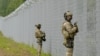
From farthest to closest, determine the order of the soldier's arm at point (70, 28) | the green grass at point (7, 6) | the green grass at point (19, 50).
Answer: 1. the green grass at point (7, 6)
2. the green grass at point (19, 50)
3. the soldier's arm at point (70, 28)

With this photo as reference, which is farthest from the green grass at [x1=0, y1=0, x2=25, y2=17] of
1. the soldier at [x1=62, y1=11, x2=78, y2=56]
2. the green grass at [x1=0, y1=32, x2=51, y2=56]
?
the soldier at [x1=62, y1=11, x2=78, y2=56]

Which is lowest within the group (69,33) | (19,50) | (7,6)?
(19,50)

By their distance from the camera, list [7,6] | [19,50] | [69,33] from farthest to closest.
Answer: [7,6] → [19,50] → [69,33]

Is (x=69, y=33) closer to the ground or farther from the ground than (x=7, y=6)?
closer to the ground

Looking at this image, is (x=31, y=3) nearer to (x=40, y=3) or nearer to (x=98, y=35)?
(x=40, y=3)

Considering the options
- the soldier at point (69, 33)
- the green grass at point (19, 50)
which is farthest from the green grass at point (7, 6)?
the soldier at point (69, 33)

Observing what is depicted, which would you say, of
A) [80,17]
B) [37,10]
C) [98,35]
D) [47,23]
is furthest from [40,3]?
[98,35]

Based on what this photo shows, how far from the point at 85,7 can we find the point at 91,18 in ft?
2.17

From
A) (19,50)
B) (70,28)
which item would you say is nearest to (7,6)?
(19,50)

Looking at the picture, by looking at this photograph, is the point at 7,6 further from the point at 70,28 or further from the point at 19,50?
the point at 70,28

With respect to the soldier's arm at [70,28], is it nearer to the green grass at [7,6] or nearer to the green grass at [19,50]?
the green grass at [19,50]

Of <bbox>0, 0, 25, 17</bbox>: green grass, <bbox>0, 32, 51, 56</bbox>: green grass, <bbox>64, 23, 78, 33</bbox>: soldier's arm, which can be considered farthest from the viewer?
<bbox>0, 0, 25, 17</bbox>: green grass

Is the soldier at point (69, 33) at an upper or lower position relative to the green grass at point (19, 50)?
upper

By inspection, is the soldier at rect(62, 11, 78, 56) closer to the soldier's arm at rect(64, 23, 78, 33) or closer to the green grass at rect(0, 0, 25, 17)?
the soldier's arm at rect(64, 23, 78, 33)
